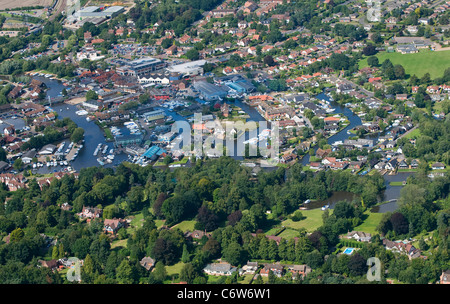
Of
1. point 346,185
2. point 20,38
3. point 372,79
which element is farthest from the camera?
point 20,38

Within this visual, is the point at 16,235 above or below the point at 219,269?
below

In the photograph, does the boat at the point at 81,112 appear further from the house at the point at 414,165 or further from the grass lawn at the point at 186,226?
the house at the point at 414,165

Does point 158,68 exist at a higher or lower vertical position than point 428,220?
lower

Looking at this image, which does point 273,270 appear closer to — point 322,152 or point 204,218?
point 204,218

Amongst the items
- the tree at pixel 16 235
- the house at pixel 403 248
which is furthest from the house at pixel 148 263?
the house at pixel 403 248

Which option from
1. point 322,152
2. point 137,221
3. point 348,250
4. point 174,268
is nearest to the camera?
point 174,268

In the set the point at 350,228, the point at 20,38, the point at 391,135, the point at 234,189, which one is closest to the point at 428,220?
the point at 350,228

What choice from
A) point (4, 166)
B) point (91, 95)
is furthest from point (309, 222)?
point (91, 95)

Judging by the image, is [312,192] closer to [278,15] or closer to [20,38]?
[278,15]
